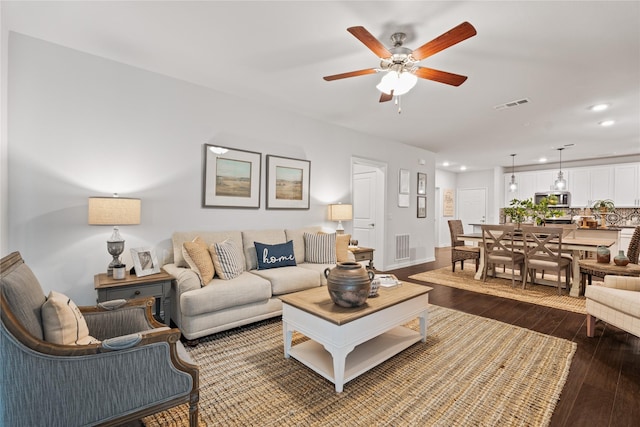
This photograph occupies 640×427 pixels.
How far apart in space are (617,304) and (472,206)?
7.92 m

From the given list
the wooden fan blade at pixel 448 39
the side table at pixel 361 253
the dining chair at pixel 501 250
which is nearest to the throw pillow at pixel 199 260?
the side table at pixel 361 253

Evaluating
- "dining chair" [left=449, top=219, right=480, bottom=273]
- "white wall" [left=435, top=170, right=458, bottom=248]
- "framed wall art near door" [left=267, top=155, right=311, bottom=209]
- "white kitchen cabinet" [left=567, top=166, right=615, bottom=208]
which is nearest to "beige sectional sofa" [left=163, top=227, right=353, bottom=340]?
"framed wall art near door" [left=267, top=155, right=311, bottom=209]

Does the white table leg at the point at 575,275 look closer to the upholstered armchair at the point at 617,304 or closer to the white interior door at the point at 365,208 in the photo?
the upholstered armchair at the point at 617,304

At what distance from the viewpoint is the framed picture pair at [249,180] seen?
3508 millimetres

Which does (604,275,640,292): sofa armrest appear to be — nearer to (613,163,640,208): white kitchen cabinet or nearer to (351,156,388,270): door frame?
(351,156,388,270): door frame

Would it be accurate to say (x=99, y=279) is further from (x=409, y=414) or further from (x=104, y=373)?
(x=409, y=414)

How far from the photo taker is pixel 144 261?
2.77m

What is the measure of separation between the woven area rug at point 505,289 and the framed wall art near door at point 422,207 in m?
1.47

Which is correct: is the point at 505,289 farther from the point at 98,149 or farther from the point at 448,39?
the point at 98,149

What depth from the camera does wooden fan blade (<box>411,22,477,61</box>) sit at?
5.75ft

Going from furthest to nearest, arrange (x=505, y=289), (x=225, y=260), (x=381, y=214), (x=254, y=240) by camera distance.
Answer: (x=381, y=214) < (x=505, y=289) < (x=254, y=240) < (x=225, y=260)

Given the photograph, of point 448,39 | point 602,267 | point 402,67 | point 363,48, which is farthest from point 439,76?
point 602,267

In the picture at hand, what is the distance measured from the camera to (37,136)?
2.52 metres

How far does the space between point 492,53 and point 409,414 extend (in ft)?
9.66
